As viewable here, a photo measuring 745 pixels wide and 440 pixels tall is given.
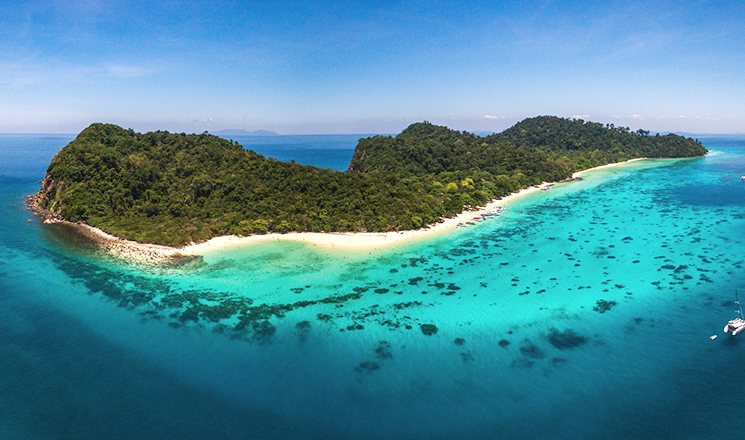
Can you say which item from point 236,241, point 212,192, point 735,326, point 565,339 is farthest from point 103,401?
point 735,326

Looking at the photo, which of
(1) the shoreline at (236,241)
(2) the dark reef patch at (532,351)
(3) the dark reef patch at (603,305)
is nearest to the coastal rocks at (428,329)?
(2) the dark reef patch at (532,351)

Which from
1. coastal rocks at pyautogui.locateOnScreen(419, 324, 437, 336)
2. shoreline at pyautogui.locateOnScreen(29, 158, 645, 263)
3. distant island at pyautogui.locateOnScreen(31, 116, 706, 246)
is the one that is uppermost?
distant island at pyautogui.locateOnScreen(31, 116, 706, 246)

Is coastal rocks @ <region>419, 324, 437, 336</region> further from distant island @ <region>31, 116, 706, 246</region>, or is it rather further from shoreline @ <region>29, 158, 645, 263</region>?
distant island @ <region>31, 116, 706, 246</region>

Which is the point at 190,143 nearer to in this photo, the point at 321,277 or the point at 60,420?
the point at 321,277

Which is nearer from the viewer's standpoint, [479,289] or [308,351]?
[308,351]

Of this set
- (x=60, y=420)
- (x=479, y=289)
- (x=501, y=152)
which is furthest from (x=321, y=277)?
(x=501, y=152)

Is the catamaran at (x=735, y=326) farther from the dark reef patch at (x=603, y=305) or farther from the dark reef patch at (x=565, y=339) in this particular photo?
the dark reef patch at (x=565, y=339)

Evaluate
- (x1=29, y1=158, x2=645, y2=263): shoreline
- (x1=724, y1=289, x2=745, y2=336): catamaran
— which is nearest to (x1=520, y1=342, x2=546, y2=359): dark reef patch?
(x1=724, y1=289, x2=745, y2=336): catamaran
